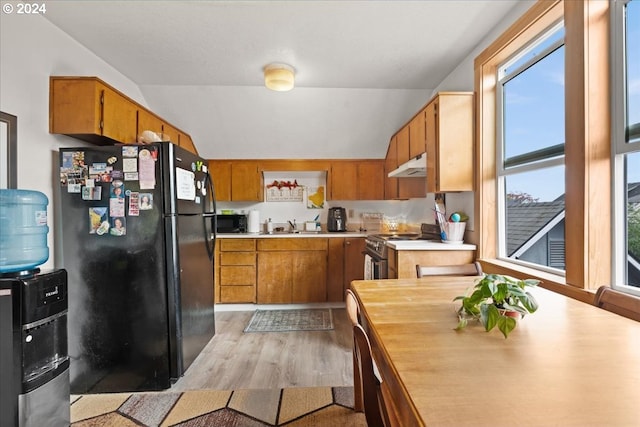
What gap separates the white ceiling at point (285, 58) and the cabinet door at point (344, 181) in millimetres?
168

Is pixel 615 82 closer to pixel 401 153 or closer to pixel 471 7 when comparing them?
pixel 471 7

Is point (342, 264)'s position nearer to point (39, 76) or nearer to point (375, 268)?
point (375, 268)

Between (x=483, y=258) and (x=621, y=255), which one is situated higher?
(x=621, y=255)

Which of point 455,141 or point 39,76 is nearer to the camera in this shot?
point 39,76

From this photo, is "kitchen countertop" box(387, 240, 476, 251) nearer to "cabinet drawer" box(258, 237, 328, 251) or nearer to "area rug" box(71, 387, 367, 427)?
"area rug" box(71, 387, 367, 427)

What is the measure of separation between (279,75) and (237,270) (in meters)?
2.29

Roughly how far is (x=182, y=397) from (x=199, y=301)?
27.6 inches

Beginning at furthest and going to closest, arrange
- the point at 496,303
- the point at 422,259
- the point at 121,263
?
the point at 422,259 → the point at 121,263 → the point at 496,303

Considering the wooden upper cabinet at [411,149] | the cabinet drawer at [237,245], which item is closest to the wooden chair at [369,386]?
the wooden upper cabinet at [411,149]

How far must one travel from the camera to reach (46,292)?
1.56 meters

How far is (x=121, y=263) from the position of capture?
200cm

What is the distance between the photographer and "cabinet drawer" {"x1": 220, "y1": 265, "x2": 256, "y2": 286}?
3611 millimetres

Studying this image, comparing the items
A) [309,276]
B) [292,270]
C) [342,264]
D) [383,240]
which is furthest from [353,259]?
[383,240]

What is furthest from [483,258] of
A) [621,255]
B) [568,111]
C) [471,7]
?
[471,7]
